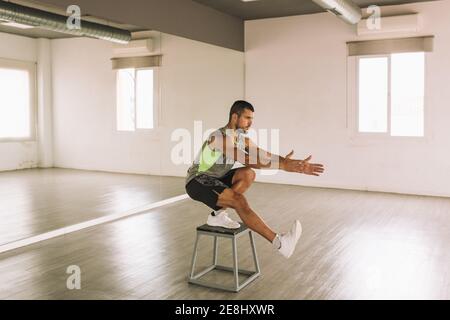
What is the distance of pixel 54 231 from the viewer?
416 centimetres

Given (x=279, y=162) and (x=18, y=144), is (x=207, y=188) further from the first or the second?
(x=18, y=144)

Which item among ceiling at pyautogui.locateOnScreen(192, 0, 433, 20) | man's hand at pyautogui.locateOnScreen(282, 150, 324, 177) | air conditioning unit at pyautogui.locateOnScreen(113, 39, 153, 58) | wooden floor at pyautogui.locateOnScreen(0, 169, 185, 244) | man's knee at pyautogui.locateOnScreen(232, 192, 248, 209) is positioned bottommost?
wooden floor at pyautogui.locateOnScreen(0, 169, 185, 244)

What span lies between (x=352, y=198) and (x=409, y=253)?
254 centimetres

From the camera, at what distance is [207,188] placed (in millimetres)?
2932

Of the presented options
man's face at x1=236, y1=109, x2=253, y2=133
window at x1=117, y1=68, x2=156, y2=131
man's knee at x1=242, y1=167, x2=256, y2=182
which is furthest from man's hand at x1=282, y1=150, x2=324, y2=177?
window at x1=117, y1=68, x2=156, y2=131

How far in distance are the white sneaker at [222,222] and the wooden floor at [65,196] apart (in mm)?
1885

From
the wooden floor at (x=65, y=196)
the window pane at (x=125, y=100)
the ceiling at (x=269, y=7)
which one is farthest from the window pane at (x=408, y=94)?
the window pane at (x=125, y=100)

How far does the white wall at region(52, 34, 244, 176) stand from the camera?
498cm

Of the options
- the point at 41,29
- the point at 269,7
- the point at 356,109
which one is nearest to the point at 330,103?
the point at 356,109

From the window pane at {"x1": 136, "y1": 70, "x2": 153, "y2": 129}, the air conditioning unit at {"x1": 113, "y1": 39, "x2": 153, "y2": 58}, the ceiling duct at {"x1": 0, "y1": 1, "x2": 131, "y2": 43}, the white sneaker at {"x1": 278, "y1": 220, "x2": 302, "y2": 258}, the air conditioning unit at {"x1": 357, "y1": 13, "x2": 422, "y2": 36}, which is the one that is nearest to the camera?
the white sneaker at {"x1": 278, "y1": 220, "x2": 302, "y2": 258}

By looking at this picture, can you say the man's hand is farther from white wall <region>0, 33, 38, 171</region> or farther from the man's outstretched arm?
white wall <region>0, 33, 38, 171</region>

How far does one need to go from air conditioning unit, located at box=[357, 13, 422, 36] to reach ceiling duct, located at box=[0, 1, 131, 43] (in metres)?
3.34

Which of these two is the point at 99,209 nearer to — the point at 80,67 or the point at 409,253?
the point at 80,67

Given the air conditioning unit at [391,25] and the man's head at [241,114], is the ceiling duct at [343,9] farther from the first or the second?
the man's head at [241,114]
